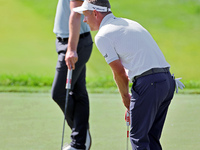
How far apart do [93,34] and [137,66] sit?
648cm

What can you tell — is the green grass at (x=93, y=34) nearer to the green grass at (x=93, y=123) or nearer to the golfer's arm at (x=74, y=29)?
the green grass at (x=93, y=123)

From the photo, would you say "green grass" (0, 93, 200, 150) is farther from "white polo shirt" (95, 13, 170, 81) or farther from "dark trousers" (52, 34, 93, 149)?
"white polo shirt" (95, 13, 170, 81)

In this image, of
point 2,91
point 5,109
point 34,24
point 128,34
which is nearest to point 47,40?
point 34,24

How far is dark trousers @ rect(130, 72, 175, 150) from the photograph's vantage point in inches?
A: 132

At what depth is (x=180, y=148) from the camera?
472 cm

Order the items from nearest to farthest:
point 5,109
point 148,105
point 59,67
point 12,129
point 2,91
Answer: point 148,105 < point 59,67 < point 12,129 < point 5,109 < point 2,91

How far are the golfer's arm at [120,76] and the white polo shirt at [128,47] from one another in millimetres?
41

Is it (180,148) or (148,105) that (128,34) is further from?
(180,148)

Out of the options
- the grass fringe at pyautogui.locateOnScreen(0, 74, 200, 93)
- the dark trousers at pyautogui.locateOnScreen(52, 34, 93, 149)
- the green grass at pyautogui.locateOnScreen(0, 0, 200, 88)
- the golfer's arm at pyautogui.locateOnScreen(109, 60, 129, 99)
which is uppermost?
the golfer's arm at pyautogui.locateOnScreen(109, 60, 129, 99)

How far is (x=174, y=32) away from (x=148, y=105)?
6.66m

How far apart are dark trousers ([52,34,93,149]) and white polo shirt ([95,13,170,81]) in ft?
4.14

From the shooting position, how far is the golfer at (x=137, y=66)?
335 cm

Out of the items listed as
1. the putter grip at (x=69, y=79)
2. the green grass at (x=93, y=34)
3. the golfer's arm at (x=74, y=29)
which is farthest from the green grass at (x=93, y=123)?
the green grass at (x=93, y=34)

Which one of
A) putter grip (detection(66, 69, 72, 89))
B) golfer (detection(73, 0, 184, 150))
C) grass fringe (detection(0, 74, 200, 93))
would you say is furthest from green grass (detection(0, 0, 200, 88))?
golfer (detection(73, 0, 184, 150))
